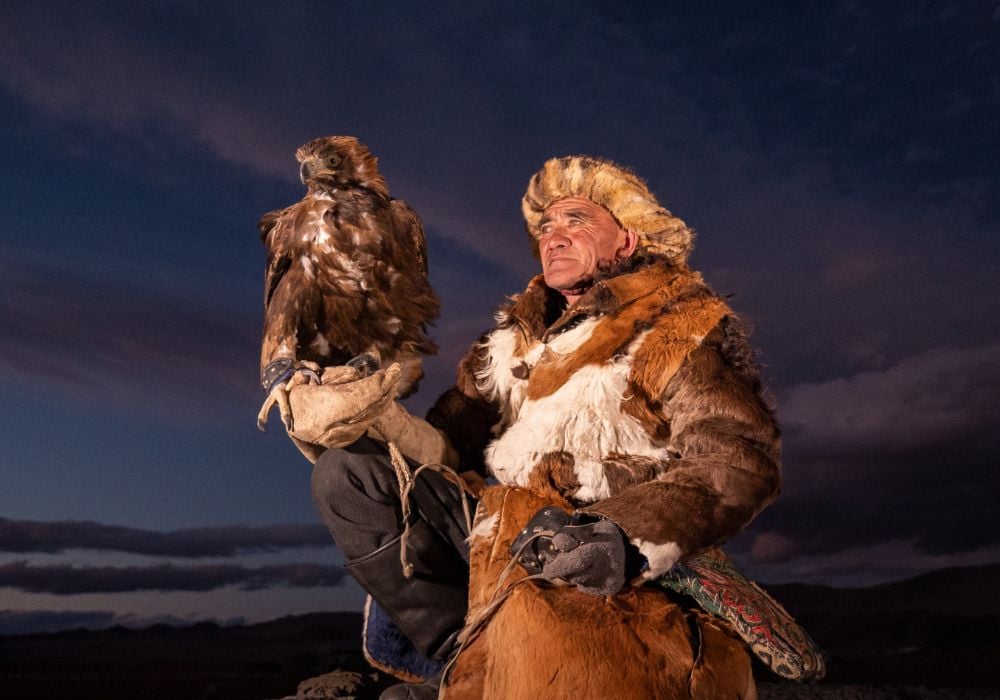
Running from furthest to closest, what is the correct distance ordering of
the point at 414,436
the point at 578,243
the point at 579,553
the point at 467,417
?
1. the point at 467,417
2. the point at 578,243
3. the point at 414,436
4. the point at 579,553

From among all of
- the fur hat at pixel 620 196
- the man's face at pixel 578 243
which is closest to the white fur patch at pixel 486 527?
the man's face at pixel 578 243

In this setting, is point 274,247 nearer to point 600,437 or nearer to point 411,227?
point 411,227

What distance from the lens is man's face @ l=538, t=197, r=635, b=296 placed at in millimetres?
2559

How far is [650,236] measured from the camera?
2549 millimetres

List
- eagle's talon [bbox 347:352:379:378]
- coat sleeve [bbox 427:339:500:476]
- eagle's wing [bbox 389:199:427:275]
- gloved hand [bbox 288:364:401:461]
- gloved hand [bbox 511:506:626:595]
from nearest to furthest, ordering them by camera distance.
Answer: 1. gloved hand [bbox 511:506:626:595]
2. gloved hand [bbox 288:364:401:461]
3. eagle's talon [bbox 347:352:379:378]
4. eagle's wing [bbox 389:199:427:275]
5. coat sleeve [bbox 427:339:500:476]

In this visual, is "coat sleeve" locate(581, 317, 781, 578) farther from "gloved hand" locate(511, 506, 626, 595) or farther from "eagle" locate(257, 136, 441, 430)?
"eagle" locate(257, 136, 441, 430)

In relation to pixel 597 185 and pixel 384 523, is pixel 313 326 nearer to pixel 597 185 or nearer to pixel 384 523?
pixel 384 523

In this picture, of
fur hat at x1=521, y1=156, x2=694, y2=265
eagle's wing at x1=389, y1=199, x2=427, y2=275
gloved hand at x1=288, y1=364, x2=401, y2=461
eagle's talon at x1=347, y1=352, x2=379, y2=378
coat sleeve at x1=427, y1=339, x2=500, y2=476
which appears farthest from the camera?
coat sleeve at x1=427, y1=339, x2=500, y2=476

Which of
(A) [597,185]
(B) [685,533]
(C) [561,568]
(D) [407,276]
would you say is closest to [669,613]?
(B) [685,533]

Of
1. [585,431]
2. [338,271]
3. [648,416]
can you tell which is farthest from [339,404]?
[648,416]

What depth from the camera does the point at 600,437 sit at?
2178mm

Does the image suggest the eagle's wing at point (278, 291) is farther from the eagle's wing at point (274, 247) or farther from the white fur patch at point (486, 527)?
the white fur patch at point (486, 527)

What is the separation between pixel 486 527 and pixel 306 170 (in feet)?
3.31

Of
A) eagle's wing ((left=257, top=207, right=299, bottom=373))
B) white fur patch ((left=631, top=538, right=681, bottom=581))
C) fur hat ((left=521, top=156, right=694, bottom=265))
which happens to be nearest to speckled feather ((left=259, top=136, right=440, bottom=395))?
A: eagle's wing ((left=257, top=207, right=299, bottom=373))
